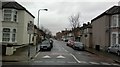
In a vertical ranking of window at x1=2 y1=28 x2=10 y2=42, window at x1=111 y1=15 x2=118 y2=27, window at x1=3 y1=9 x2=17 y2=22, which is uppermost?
window at x1=3 y1=9 x2=17 y2=22

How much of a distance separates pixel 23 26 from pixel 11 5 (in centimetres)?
413

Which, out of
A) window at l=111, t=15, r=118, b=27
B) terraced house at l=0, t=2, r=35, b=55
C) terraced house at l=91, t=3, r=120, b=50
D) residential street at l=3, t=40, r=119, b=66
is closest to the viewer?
residential street at l=3, t=40, r=119, b=66

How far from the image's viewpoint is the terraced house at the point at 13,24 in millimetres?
39941

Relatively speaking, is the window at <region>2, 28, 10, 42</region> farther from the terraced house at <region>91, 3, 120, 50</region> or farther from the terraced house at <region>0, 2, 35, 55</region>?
the terraced house at <region>91, 3, 120, 50</region>

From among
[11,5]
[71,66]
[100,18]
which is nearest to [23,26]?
[11,5]

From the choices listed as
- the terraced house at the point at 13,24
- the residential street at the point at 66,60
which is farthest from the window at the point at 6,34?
the residential street at the point at 66,60

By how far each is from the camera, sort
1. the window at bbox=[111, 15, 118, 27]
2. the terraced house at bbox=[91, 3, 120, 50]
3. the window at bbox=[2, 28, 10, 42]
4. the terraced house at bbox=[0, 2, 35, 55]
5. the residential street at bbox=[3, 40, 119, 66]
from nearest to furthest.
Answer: the residential street at bbox=[3, 40, 119, 66] < the terraced house at bbox=[91, 3, 120, 50] < the window at bbox=[111, 15, 118, 27] < the terraced house at bbox=[0, 2, 35, 55] < the window at bbox=[2, 28, 10, 42]

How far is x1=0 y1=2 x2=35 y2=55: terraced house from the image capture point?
131 ft

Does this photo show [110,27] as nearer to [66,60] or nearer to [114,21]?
[114,21]

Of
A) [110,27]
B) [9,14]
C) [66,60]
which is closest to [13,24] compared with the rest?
[9,14]

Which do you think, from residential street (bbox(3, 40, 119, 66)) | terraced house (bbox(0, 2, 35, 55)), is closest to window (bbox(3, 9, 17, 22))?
terraced house (bbox(0, 2, 35, 55))

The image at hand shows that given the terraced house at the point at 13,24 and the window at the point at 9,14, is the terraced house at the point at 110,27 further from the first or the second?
the window at the point at 9,14

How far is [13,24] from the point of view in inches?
1597

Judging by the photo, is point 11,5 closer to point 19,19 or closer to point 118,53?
point 19,19
